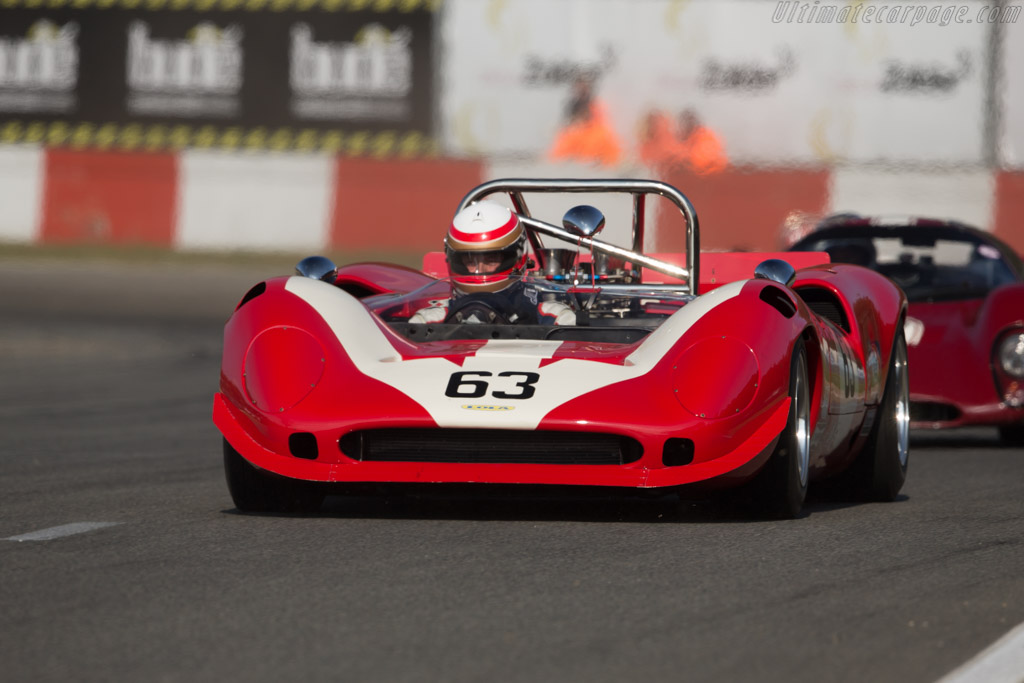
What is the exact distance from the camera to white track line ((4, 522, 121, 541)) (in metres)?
5.18

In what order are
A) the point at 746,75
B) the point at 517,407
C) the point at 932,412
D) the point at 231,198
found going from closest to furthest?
the point at 517,407
the point at 932,412
the point at 746,75
the point at 231,198

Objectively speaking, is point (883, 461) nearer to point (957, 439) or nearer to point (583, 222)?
point (583, 222)

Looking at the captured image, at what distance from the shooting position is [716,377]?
17.8ft

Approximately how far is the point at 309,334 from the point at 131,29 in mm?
17089

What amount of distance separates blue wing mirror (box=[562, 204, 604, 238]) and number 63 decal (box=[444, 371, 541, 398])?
1.64 metres

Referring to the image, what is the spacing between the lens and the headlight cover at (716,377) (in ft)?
17.6

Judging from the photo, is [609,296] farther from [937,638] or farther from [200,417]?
[200,417]

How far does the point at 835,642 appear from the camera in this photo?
3.84 m

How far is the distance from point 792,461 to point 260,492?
62.6 inches

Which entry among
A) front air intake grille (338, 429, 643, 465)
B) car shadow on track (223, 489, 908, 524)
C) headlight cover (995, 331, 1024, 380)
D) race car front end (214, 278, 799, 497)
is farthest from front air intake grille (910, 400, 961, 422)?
front air intake grille (338, 429, 643, 465)

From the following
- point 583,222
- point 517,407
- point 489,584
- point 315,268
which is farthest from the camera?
point 583,222

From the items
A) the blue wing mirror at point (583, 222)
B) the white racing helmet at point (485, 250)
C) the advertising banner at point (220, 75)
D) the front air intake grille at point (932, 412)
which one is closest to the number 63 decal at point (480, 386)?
the white racing helmet at point (485, 250)

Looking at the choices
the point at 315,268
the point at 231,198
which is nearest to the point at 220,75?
the point at 231,198

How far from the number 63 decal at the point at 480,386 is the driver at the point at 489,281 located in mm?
749
